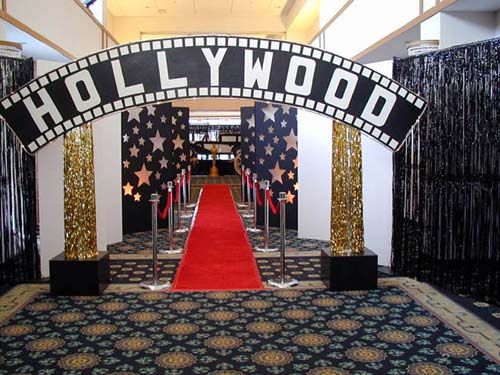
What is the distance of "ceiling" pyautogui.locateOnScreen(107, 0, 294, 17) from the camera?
12.4m

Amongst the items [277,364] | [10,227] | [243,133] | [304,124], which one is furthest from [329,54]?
[243,133]

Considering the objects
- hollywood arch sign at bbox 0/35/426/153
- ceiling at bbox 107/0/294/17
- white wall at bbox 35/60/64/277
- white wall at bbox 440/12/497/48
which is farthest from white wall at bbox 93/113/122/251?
ceiling at bbox 107/0/294/17

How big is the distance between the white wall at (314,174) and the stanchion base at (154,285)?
310 cm

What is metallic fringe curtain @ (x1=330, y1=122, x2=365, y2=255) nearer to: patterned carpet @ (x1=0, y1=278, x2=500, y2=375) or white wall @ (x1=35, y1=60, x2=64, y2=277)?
patterned carpet @ (x1=0, y1=278, x2=500, y2=375)

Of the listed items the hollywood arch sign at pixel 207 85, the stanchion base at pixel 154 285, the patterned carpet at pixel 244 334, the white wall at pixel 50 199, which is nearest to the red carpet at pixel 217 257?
the stanchion base at pixel 154 285

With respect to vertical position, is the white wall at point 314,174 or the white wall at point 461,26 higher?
the white wall at point 461,26

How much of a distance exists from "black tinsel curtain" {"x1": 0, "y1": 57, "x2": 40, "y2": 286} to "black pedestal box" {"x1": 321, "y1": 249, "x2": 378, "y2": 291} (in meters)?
2.94

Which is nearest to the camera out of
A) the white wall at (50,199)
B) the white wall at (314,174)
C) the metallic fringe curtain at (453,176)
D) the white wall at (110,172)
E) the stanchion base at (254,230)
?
the metallic fringe curtain at (453,176)

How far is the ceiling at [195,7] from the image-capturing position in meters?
12.4

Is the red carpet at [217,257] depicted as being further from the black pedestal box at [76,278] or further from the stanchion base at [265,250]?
the black pedestal box at [76,278]

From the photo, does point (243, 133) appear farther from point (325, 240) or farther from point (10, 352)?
point (10, 352)

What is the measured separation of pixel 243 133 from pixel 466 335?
26.6 feet

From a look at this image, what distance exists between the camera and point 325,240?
Result: 788cm

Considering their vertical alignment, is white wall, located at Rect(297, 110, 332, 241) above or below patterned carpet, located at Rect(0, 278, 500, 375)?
above
